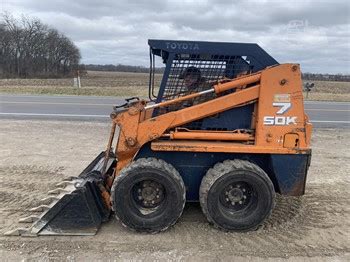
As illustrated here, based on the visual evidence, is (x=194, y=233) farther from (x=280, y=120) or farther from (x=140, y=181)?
(x=280, y=120)

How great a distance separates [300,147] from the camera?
436cm

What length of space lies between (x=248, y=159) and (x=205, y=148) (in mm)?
595

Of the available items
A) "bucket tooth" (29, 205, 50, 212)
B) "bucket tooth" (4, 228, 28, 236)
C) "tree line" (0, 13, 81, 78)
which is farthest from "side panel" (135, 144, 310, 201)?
"tree line" (0, 13, 81, 78)

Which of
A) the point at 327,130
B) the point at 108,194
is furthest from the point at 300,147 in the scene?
the point at 327,130

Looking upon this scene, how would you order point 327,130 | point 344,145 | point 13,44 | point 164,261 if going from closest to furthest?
point 164,261, point 344,145, point 327,130, point 13,44

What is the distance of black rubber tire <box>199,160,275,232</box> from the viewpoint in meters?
4.21

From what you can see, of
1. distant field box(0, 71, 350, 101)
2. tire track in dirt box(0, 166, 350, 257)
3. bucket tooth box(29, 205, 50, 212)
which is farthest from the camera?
distant field box(0, 71, 350, 101)

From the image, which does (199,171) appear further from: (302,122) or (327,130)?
(327,130)

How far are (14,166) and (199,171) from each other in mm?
4114

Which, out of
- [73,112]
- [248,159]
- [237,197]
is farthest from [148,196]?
[73,112]

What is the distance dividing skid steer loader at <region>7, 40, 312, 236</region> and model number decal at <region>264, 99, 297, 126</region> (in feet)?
0.04

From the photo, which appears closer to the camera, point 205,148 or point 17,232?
point 17,232

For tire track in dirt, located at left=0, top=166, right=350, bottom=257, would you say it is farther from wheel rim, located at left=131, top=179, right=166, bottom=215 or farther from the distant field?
the distant field

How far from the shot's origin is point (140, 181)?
14.0 ft
